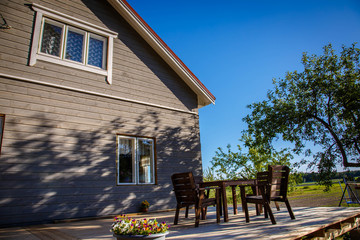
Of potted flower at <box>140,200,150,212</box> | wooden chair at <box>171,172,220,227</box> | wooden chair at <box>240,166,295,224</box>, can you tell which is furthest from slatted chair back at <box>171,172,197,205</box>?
potted flower at <box>140,200,150,212</box>

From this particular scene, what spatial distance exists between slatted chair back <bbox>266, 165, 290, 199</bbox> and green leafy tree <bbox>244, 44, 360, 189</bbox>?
24.2ft

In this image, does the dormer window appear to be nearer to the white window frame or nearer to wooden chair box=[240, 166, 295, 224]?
the white window frame

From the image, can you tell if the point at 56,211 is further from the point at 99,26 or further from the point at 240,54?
the point at 240,54

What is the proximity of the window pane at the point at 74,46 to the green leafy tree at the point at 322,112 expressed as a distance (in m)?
8.93

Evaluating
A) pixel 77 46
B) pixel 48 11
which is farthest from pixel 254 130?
pixel 48 11

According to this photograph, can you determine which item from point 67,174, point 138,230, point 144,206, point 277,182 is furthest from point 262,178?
point 67,174

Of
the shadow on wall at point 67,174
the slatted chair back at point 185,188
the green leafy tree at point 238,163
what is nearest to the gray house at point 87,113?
the shadow on wall at point 67,174

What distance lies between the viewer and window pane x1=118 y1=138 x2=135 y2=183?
20.7 feet

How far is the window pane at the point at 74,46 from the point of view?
6.08 meters

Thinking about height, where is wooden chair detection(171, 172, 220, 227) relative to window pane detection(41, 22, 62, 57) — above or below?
below

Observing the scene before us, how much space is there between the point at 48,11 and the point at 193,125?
207 inches

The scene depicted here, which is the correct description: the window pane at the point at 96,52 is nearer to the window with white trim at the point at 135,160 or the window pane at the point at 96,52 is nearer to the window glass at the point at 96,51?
the window glass at the point at 96,51

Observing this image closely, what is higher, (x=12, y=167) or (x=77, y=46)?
(x=77, y=46)

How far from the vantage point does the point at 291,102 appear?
37.6 ft
